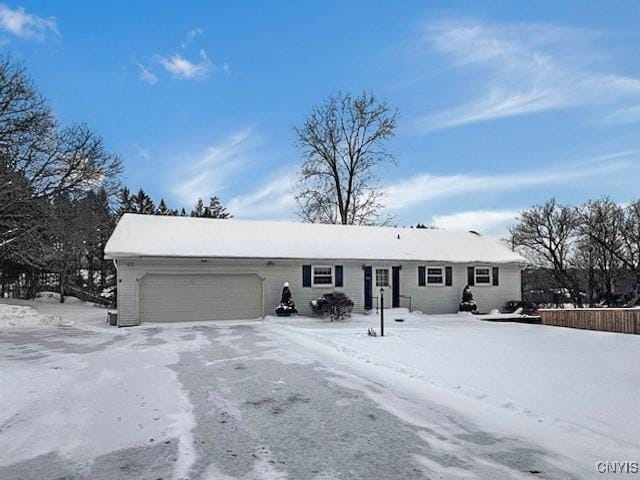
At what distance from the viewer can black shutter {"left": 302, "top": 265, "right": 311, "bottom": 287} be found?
799 inches

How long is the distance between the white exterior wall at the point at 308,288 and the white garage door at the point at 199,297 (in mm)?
285

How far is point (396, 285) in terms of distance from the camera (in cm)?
2188

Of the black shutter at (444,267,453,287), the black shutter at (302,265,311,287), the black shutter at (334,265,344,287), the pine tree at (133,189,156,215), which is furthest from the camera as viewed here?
the pine tree at (133,189,156,215)

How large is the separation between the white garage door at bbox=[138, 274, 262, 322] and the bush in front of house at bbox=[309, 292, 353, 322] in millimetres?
2488

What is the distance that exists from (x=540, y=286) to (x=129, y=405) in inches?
1541

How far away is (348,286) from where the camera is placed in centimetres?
2091

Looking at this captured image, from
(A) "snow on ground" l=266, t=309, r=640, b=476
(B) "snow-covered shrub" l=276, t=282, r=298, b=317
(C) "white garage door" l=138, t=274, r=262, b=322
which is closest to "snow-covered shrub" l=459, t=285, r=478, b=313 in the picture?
(A) "snow on ground" l=266, t=309, r=640, b=476

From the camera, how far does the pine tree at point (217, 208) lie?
46.9 meters

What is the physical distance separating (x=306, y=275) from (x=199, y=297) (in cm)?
463

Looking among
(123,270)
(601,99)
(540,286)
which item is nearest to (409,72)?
(601,99)

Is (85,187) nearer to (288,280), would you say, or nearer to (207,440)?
(288,280)

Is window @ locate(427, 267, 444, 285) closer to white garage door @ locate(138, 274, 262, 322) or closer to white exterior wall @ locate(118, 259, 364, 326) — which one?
white exterior wall @ locate(118, 259, 364, 326)

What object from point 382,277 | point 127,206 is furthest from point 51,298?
point 382,277

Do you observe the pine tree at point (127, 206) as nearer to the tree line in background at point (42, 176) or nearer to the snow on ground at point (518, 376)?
the tree line in background at point (42, 176)
